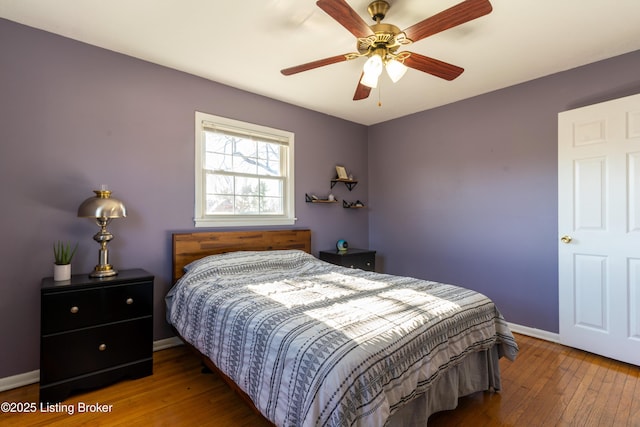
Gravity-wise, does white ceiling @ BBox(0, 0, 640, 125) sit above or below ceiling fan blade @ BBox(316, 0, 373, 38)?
above

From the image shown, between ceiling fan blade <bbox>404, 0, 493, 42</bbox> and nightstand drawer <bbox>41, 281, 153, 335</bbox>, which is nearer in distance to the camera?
ceiling fan blade <bbox>404, 0, 493, 42</bbox>

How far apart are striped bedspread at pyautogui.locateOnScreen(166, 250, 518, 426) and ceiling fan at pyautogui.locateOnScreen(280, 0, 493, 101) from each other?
144 centimetres

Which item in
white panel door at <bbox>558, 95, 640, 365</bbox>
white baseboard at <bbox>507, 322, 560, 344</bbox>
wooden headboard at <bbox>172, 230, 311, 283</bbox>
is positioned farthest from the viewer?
white baseboard at <bbox>507, 322, 560, 344</bbox>

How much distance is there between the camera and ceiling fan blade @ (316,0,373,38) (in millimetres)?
1498

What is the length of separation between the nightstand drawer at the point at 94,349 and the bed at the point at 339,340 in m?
0.28

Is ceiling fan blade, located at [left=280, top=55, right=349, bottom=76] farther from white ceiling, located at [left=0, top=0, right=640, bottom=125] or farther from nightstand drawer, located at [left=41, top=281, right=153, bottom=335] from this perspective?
nightstand drawer, located at [left=41, top=281, right=153, bottom=335]

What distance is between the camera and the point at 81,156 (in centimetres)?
241

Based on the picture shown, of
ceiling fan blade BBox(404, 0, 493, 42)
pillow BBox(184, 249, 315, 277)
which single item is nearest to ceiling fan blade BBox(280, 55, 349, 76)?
ceiling fan blade BBox(404, 0, 493, 42)

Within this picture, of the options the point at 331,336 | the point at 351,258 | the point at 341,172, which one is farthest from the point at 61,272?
the point at 341,172

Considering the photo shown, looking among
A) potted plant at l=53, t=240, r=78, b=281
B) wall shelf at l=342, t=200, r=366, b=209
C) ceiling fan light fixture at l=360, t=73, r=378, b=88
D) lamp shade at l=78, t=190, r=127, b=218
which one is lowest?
potted plant at l=53, t=240, r=78, b=281

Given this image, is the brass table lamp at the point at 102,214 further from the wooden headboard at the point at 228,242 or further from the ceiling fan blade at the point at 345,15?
the ceiling fan blade at the point at 345,15

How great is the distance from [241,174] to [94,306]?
1.75m

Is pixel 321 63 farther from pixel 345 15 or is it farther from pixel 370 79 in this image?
pixel 345 15

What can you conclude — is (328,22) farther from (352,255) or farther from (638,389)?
(638,389)
